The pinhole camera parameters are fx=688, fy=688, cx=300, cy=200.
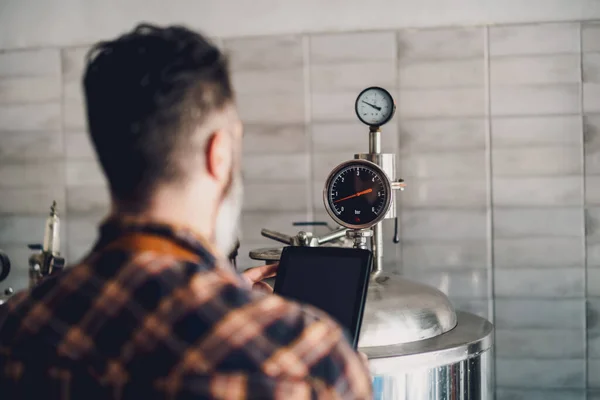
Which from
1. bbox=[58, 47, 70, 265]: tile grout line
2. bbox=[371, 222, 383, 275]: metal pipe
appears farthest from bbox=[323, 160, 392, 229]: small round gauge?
bbox=[58, 47, 70, 265]: tile grout line

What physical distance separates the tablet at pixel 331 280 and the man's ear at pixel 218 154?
1.85ft

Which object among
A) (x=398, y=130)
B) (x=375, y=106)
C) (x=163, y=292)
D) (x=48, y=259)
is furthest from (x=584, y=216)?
(x=163, y=292)

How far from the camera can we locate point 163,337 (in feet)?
2.54

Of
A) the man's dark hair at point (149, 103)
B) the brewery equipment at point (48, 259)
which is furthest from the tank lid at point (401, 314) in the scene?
the brewery equipment at point (48, 259)

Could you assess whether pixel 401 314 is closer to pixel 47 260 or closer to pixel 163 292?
pixel 163 292

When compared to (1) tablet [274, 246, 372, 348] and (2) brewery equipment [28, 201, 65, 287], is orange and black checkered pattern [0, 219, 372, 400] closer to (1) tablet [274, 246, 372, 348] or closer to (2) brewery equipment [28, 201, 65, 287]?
(1) tablet [274, 246, 372, 348]

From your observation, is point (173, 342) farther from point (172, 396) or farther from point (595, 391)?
point (595, 391)

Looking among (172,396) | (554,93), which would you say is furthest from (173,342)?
(554,93)

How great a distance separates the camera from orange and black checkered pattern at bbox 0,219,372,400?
0.77 metres

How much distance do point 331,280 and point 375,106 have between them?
1.24m

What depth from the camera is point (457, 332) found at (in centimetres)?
218

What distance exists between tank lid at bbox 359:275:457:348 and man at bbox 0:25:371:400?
1.15 meters

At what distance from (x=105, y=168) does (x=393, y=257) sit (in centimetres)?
255

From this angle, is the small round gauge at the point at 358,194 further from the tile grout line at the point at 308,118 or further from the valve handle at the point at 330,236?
the tile grout line at the point at 308,118
